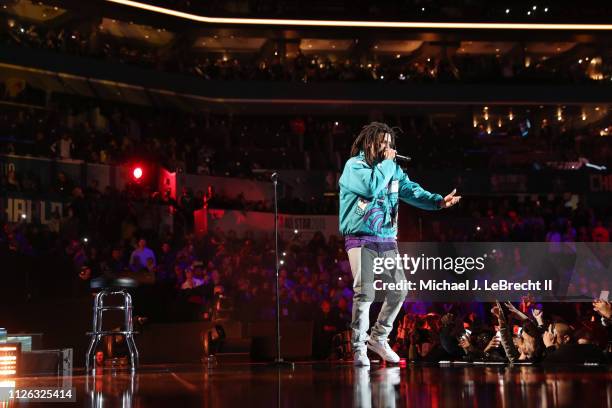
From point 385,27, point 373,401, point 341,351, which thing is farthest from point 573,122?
point 373,401

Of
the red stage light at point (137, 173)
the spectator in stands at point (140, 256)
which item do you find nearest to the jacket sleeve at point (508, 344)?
the spectator in stands at point (140, 256)

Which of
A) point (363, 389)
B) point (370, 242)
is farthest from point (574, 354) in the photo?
point (363, 389)

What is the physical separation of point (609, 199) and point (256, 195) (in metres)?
10.4

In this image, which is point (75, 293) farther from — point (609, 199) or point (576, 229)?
point (609, 199)

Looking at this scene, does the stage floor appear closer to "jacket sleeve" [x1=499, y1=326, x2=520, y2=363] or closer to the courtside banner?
"jacket sleeve" [x1=499, y1=326, x2=520, y2=363]

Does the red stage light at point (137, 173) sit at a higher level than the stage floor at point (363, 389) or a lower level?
higher

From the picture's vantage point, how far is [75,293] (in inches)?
501

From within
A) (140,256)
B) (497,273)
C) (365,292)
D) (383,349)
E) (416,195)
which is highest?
(416,195)

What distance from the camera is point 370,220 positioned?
6266mm

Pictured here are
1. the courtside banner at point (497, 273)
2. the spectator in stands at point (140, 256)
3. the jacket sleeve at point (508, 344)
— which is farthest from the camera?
the spectator in stands at point (140, 256)

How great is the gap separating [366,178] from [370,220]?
0.33 metres

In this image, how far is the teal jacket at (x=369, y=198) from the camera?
6219 mm

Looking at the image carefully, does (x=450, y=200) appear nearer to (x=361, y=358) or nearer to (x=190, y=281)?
(x=361, y=358)

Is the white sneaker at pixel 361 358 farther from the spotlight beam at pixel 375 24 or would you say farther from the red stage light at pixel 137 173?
the spotlight beam at pixel 375 24
